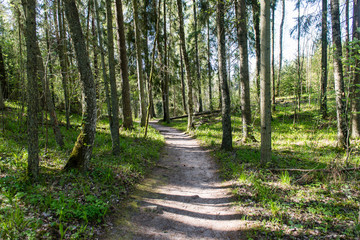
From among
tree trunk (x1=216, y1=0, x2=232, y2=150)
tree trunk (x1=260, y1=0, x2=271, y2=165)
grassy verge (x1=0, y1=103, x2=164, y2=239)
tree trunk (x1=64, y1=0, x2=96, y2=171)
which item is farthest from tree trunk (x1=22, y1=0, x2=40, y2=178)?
tree trunk (x1=216, y1=0, x2=232, y2=150)

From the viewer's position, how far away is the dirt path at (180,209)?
12.6 feet

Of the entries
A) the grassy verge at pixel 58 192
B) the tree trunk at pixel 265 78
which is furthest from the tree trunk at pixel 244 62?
the grassy verge at pixel 58 192

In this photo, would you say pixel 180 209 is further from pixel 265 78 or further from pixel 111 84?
pixel 111 84

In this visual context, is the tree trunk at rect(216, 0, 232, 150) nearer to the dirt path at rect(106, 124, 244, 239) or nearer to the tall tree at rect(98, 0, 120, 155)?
the dirt path at rect(106, 124, 244, 239)

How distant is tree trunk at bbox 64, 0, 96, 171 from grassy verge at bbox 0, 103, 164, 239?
1.45 ft

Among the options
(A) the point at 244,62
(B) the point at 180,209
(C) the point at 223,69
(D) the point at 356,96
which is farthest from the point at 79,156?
(D) the point at 356,96

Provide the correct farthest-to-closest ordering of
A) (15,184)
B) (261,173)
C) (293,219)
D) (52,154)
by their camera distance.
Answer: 1. (52,154)
2. (261,173)
3. (15,184)
4. (293,219)

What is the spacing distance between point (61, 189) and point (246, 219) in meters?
4.35

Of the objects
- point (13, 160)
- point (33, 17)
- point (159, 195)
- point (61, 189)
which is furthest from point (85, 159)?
point (33, 17)

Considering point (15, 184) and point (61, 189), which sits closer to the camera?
point (15, 184)

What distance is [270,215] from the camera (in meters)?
3.99

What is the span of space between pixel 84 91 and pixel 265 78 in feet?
17.3

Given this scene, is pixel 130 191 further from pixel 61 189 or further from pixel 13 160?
pixel 13 160

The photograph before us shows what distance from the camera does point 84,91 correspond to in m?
5.02
